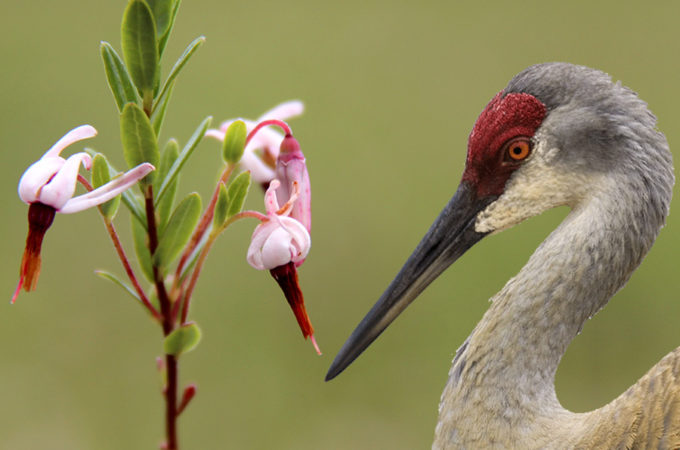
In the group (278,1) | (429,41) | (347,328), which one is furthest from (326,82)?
(347,328)

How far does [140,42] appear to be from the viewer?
1.08m

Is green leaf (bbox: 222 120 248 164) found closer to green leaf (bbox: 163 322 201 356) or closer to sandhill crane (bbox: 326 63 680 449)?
green leaf (bbox: 163 322 201 356)

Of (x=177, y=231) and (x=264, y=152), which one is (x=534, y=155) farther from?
(x=177, y=231)

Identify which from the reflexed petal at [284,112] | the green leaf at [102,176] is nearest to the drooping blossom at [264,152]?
the reflexed petal at [284,112]

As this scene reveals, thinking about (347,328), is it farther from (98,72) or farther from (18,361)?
(98,72)

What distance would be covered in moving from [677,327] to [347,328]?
1.52m

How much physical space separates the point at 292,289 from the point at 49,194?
303 millimetres

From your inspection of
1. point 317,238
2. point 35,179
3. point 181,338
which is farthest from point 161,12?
point 317,238

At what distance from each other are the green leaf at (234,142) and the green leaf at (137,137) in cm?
9

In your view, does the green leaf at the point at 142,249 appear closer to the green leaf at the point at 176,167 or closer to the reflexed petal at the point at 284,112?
the green leaf at the point at 176,167

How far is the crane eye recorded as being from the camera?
168 centimetres

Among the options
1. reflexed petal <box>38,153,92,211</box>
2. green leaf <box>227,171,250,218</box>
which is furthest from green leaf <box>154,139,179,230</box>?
A: reflexed petal <box>38,153,92,211</box>

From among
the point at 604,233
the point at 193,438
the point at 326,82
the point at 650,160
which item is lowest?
the point at 193,438

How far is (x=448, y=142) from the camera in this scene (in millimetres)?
5188
